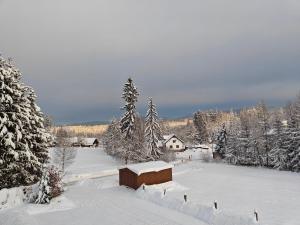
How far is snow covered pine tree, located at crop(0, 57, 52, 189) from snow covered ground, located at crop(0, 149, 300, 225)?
12.7 feet

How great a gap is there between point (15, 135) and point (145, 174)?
1396 centimetres

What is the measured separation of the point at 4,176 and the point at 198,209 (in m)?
17.9

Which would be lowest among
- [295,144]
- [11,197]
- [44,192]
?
[11,197]

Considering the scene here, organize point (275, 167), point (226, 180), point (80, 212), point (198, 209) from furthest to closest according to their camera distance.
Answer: point (275, 167), point (226, 180), point (80, 212), point (198, 209)

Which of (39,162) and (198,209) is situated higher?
(39,162)

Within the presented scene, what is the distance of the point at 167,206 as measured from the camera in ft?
85.2

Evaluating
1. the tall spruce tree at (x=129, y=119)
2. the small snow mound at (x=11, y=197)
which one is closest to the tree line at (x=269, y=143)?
the tall spruce tree at (x=129, y=119)

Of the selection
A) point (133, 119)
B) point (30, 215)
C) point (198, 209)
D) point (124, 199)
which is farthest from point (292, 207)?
point (133, 119)

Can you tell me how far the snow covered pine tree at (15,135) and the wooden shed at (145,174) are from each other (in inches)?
371

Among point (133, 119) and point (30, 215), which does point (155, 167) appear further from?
point (133, 119)

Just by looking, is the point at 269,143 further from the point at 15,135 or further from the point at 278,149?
the point at 15,135

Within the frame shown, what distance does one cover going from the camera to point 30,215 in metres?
24.0

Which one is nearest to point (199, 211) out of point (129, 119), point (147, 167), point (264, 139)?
point (147, 167)

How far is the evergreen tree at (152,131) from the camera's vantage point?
6112 centimetres
